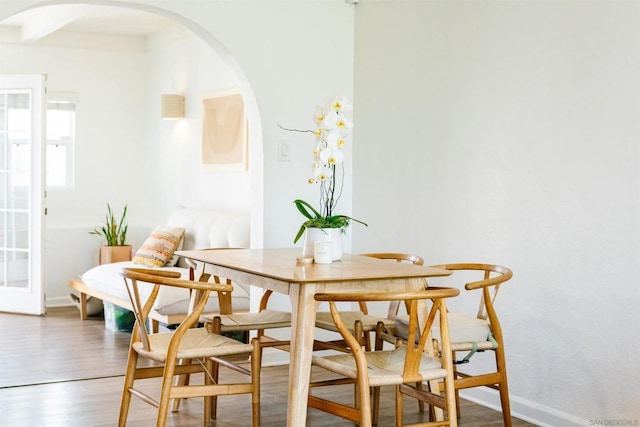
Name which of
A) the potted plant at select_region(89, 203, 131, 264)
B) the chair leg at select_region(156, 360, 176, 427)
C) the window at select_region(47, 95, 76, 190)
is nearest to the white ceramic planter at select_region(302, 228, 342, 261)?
the chair leg at select_region(156, 360, 176, 427)

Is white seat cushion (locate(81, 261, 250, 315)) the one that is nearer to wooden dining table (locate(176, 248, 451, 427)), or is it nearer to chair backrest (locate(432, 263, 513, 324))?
wooden dining table (locate(176, 248, 451, 427))

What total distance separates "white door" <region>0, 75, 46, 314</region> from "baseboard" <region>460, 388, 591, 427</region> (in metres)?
4.11

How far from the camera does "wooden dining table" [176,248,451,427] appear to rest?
312 cm

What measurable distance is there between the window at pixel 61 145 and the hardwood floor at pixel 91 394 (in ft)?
7.27

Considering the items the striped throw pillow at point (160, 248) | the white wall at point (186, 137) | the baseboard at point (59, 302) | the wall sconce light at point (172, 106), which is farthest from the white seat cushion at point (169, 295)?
the wall sconce light at point (172, 106)

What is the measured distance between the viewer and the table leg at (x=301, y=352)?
3.11 meters

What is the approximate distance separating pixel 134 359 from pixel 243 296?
2.16 metres

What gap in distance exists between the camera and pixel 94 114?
8062 millimetres

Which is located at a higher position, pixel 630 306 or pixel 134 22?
pixel 134 22

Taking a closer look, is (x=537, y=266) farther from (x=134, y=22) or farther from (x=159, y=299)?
(x=134, y=22)

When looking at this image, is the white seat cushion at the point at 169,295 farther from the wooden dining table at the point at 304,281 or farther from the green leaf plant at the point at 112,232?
the wooden dining table at the point at 304,281

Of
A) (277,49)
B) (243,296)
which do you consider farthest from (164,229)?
(277,49)

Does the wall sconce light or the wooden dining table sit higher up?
the wall sconce light

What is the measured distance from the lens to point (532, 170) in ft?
13.3
